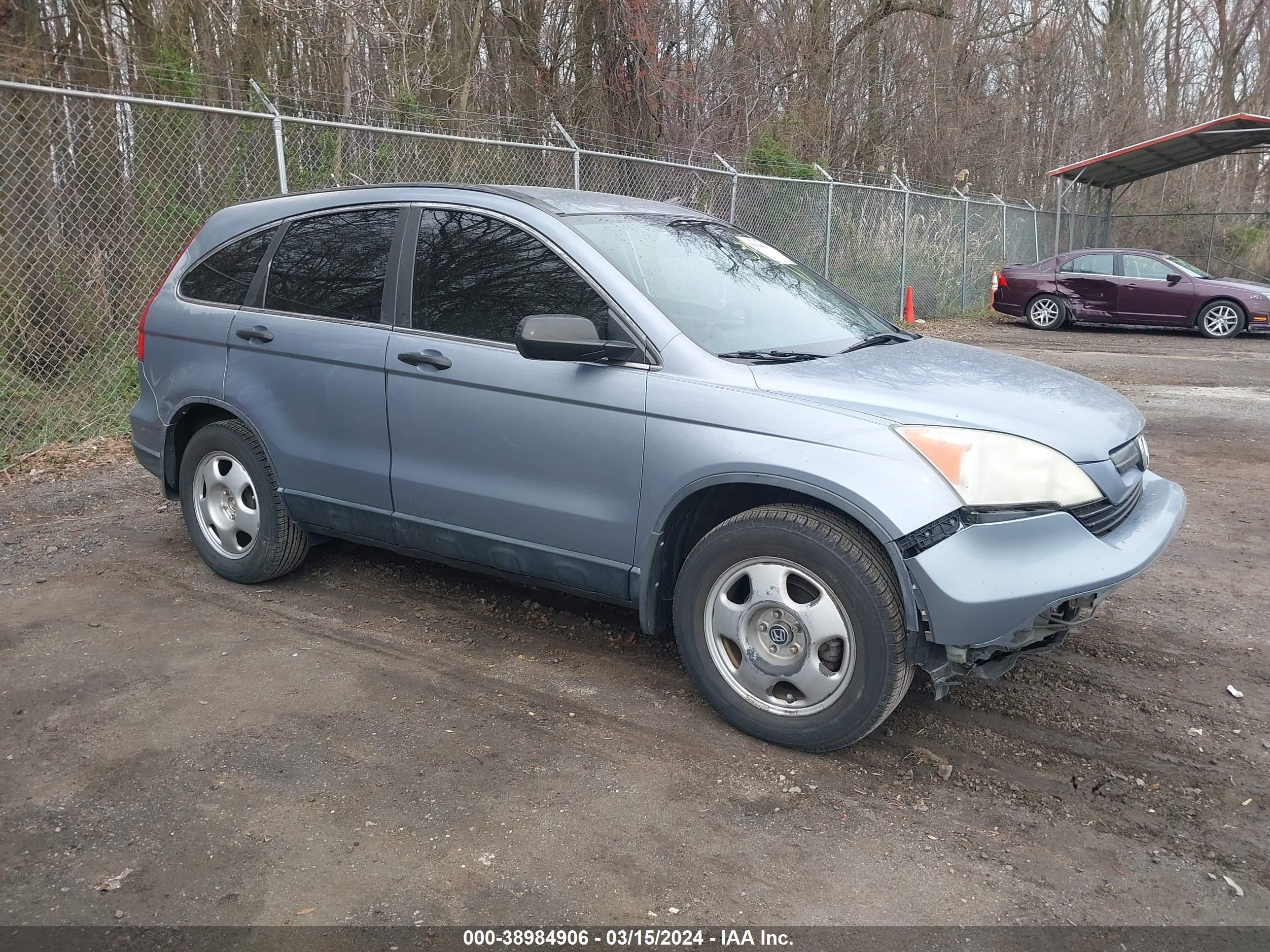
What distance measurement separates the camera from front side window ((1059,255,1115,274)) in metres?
17.4

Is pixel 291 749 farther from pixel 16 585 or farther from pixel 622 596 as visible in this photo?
pixel 16 585

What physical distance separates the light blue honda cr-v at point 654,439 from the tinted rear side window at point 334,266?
0.01 metres

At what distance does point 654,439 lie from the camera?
3.55 metres

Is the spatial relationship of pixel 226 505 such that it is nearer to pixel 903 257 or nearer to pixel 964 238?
pixel 903 257

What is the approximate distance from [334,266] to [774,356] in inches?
78.8

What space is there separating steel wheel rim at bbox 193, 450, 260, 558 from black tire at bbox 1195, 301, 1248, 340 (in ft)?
53.9

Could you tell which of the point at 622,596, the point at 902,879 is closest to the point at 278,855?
the point at 622,596

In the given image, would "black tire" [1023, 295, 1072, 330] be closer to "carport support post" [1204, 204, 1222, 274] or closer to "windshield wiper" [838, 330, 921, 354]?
"carport support post" [1204, 204, 1222, 274]

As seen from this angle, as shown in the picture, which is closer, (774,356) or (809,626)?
(809,626)

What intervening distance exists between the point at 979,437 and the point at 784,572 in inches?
28.6

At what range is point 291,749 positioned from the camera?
11.3 feet

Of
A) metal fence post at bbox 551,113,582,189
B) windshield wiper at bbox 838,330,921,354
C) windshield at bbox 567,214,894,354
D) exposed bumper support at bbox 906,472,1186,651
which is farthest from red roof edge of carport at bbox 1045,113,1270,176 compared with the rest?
exposed bumper support at bbox 906,472,1186,651

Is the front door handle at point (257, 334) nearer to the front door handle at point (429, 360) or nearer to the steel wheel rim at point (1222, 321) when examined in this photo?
the front door handle at point (429, 360)

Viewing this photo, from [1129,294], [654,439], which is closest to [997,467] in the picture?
[654,439]
